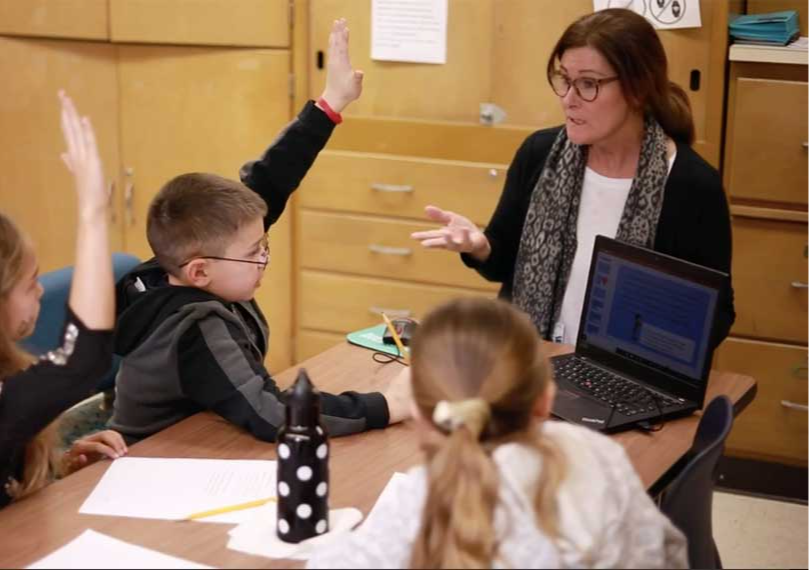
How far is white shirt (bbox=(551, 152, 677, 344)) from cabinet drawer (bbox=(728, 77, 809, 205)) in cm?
79

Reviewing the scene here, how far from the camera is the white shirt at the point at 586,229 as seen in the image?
2457 mm

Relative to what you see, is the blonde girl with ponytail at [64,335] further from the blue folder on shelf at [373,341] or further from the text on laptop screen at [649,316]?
the text on laptop screen at [649,316]

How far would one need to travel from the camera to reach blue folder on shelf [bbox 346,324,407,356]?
2252mm

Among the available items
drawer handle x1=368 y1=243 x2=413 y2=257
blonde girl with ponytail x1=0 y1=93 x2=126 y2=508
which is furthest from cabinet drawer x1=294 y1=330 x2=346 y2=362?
blonde girl with ponytail x1=0 y1=93 x2=126 y2=508

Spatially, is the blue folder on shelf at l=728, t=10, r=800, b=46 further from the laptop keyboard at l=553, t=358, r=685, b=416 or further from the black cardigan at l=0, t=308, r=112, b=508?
the black cardigan at l=0, t=308, r=112, b=508

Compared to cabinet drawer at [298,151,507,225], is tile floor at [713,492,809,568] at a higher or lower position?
lower

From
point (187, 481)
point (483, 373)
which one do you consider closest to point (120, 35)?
point (187, 481)

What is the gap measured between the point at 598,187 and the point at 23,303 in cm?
130

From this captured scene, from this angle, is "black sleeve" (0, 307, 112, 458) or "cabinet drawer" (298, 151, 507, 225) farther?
"cabinet drawer" (298, 151, 507, 225)

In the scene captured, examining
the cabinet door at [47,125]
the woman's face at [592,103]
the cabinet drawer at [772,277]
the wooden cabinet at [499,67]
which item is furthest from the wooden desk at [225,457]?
the cabinet door at [47,125]

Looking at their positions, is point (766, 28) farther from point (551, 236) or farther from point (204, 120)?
point (204, 120)

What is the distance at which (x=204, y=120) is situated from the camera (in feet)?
12.1

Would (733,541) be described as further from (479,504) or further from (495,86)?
(479,504)

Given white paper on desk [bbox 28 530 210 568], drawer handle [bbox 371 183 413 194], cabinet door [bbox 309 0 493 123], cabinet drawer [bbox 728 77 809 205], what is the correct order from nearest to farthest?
white paper on desk [bbox 28 530 210 568] → cabinet drawer [bbox 728 77 809 205] → cabinet door [bbox 309 0 493 123] → drawer handle [bbox 371 183 413 194]
